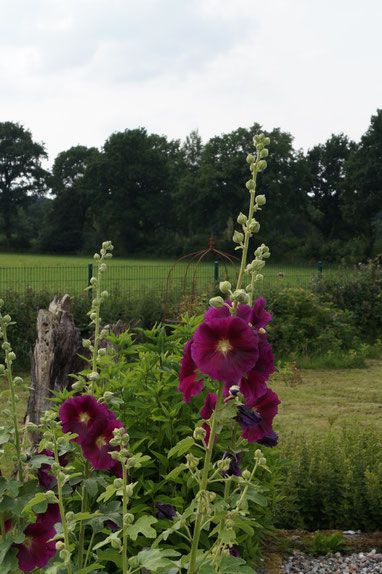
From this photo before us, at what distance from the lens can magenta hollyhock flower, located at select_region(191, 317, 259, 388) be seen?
55.1 inches

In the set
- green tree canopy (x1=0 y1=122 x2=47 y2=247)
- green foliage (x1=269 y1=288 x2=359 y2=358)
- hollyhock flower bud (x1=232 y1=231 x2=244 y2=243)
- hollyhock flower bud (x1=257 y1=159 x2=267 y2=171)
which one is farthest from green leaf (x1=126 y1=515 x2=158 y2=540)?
green tree canopy (x1=0 y1=122 x2=47 y2=247)

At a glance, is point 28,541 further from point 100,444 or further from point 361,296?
point 361,296

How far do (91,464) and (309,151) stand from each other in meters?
59.6

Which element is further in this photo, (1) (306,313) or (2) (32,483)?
(1) (306,313)

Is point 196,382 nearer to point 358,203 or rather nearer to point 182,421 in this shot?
point 182,421

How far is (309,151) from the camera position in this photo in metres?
58.8

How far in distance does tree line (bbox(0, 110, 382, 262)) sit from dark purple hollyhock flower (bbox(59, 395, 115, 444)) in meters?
43.8

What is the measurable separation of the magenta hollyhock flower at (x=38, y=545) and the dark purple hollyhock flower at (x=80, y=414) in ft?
1.08

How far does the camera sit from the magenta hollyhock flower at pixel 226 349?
140 centimetres

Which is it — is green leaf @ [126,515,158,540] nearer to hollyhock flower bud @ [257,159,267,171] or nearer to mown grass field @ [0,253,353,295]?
hollyhock flower bud @ [257,159,267,171]

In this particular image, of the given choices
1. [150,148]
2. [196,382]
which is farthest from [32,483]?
[150,148]

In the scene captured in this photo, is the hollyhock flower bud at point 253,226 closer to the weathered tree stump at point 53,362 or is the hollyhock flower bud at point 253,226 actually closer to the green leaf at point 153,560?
the green leaf at point 153,560

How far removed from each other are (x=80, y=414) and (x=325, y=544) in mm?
2402

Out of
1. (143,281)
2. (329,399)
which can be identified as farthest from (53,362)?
(143,281)
